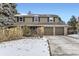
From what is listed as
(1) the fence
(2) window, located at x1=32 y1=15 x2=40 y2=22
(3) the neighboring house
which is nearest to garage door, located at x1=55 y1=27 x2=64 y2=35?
(3) the neighboring house

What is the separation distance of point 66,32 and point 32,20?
6.92 feet

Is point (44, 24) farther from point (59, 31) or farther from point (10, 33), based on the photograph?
point (10, 33)

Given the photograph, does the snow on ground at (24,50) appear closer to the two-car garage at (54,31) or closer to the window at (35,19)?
the two-car garage at (54,31)

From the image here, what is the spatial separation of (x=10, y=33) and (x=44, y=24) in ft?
8.20

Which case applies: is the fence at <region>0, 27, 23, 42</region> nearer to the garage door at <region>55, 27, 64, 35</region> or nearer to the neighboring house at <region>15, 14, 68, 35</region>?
the neighboring house at <region>15, 14, 68, 35</region>

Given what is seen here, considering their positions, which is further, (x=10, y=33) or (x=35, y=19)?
(x=35, y=19)

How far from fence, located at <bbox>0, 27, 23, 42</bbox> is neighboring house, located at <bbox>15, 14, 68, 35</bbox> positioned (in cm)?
56

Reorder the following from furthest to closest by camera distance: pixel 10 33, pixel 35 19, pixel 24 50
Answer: pixel 35 19, pixel 10 33, pixel 24 50

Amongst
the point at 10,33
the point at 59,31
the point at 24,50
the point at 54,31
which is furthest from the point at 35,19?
the point at 24,50

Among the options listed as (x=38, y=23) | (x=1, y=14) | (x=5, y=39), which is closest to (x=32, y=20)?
(x=38, y=23)

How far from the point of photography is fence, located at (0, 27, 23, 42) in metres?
9.88

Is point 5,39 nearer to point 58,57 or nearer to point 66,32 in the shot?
point 66,32

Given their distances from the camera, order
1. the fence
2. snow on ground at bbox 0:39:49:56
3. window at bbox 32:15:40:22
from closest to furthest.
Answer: snow on ground at bbox 0:39:49:56 < the fence < window at bbox 32:15:40:22

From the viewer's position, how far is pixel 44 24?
12.3 m
